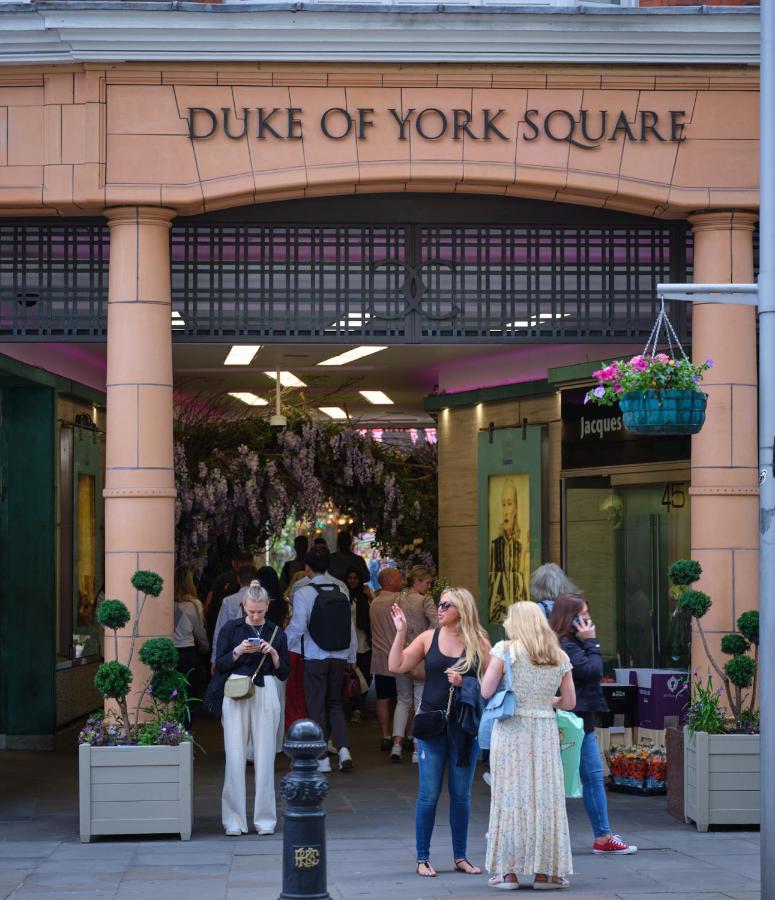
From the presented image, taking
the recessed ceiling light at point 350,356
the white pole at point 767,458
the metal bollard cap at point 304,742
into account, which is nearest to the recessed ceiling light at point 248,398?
the recessed ceiling light at point 350,356

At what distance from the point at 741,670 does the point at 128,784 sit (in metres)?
4.21

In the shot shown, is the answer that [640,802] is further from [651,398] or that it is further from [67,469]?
[67,469]

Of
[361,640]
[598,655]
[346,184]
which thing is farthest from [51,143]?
[361,640]

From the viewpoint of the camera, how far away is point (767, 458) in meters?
7.64

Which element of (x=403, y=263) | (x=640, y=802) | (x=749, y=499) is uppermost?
(x=403, y=263)

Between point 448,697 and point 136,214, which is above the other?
point 136,214

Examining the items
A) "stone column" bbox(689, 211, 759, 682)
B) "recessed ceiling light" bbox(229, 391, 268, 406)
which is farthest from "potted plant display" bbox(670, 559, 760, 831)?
"recessed ceiling light" bbox(229, 391, 268, 406)

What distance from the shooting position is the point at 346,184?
Result: 11.1 metres

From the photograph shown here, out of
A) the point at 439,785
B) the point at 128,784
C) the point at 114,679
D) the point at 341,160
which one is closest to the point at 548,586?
the point at 439,785

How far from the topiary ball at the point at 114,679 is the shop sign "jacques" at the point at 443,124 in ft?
12.5

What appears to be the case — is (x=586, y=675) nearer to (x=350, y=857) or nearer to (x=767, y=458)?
(x=350, y=857)

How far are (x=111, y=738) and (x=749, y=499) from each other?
487 centimetres

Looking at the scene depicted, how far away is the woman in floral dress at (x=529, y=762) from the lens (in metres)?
8.56

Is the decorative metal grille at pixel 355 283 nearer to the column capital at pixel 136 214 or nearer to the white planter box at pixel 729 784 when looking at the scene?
the column capital at pixel 136 214
